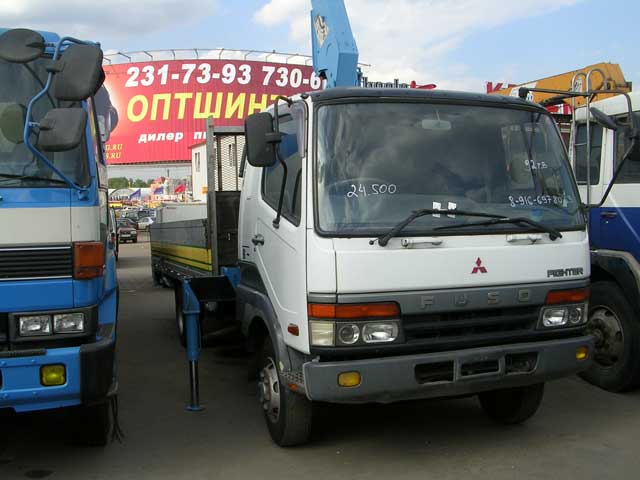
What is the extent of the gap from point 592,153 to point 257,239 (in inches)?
126

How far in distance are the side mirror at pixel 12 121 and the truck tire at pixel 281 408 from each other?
2152mm

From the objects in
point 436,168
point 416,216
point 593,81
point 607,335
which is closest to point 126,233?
point 593,81

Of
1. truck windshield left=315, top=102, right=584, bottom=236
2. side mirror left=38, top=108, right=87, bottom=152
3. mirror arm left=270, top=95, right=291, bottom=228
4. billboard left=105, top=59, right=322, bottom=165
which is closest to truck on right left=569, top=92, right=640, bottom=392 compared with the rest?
truck windshield left=315, top=102, right=584, bottom=236

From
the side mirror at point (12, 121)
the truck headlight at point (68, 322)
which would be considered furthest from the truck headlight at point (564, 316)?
the side mirror at point (12, 121)

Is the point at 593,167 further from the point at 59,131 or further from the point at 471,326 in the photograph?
the point at 59,131

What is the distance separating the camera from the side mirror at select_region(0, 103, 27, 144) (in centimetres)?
382

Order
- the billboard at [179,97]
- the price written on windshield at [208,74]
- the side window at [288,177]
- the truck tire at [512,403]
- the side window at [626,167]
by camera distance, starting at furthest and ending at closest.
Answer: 1. the billboard at [179,97]
2. the price written on windshield at [208,74]
3. the side window at [626,167]
4. the truck tire at [512,403]
5. the side window at [288,177]

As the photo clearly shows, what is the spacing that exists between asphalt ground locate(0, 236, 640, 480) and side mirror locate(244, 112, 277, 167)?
2027 millimetres

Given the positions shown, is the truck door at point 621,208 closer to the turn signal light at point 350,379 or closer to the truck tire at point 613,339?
the truck tire at point 613,339

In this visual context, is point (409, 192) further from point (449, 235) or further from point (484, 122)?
point (484, 122)

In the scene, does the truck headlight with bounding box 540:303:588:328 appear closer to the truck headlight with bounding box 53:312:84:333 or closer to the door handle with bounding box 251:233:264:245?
the door handle with bounding box 251:233:264:245

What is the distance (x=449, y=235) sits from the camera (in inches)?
155

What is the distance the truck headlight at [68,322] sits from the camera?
3.67 meters

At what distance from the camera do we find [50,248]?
3.64 m
